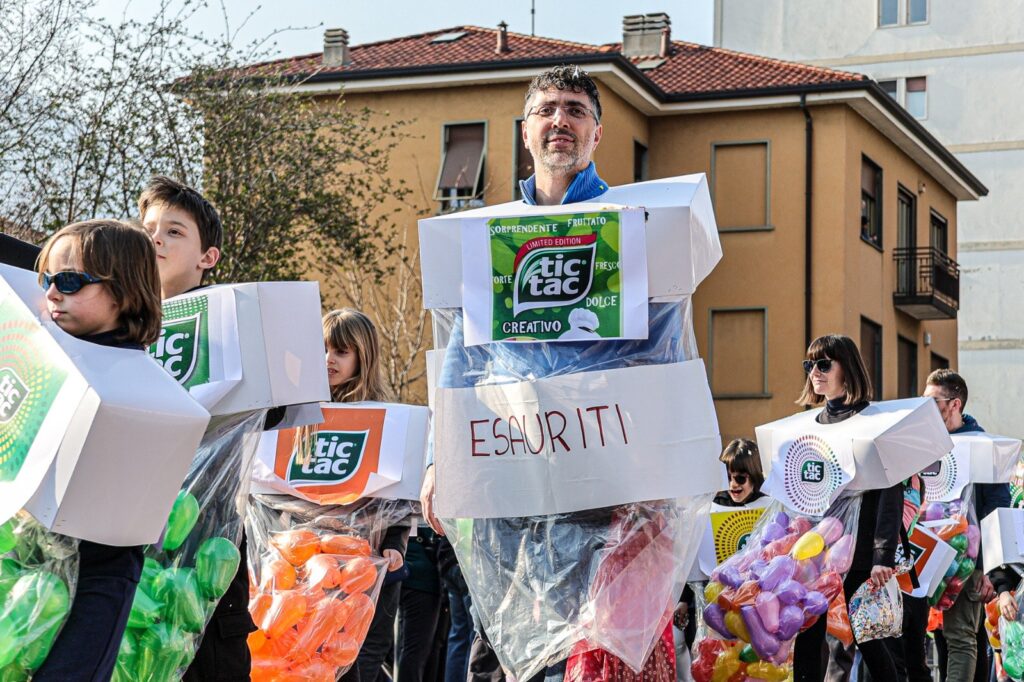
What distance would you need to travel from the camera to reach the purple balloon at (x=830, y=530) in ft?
26.1

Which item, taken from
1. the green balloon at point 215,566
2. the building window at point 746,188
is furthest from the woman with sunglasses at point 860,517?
the building window at point 746,188

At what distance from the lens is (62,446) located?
4023mm

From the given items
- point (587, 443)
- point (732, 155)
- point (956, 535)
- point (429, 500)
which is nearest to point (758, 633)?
point (956, 535)

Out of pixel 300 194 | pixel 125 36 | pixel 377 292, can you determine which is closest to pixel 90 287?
pixel 125 36

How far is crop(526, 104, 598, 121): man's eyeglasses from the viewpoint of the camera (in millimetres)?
5406

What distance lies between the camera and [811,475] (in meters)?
8.09

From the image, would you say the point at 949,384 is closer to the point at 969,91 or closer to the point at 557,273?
the point at 557,273

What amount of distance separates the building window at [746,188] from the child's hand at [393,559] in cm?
2698

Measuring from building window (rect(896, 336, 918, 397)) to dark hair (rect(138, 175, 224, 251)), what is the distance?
33.9m

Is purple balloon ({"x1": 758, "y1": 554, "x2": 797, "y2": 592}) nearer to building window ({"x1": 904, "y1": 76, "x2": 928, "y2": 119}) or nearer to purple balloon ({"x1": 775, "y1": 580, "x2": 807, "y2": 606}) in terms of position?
purple balloon ({"x1": 775, "y1": 580, "x2": 807, "y2": 606})

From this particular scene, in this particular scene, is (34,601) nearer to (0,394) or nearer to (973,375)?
(0,394)

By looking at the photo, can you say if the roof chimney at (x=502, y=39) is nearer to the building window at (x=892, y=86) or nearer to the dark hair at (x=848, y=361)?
the building window at (x=892, y=86)

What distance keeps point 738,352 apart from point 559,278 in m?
28.5

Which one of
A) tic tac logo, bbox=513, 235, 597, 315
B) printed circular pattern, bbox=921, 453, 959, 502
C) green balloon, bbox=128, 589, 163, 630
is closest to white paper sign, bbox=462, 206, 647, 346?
tic tac logo, bbox=513, 235, 597, 315
